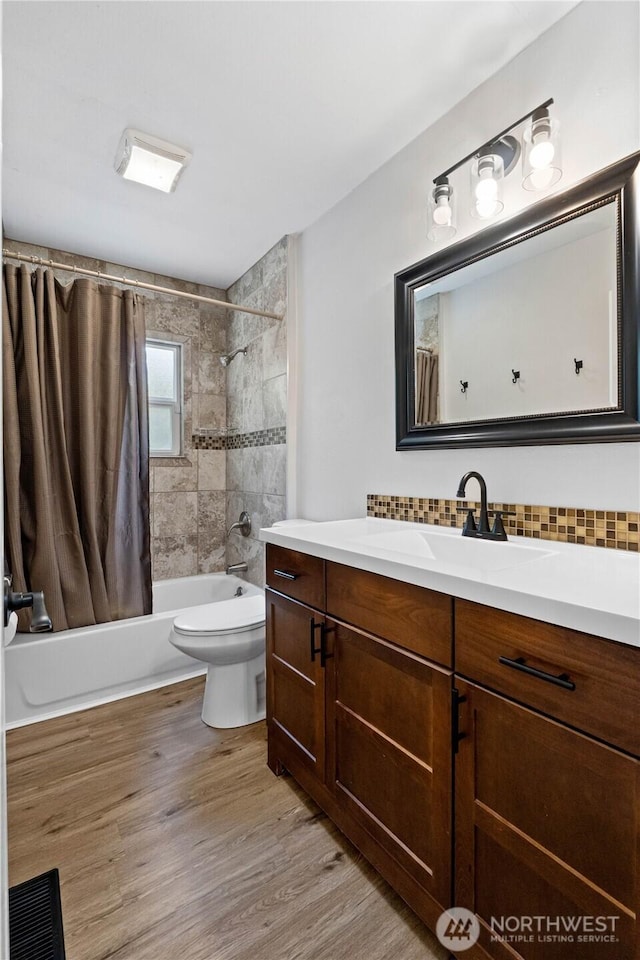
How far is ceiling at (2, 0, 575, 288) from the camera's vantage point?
1.30m

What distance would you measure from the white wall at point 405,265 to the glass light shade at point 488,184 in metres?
0.05

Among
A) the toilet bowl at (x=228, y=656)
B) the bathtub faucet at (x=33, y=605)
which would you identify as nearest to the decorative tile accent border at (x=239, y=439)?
the toilet bowl at (x=228, y=656)

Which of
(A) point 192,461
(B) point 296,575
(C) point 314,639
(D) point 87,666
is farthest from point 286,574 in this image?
(A) point 192,461

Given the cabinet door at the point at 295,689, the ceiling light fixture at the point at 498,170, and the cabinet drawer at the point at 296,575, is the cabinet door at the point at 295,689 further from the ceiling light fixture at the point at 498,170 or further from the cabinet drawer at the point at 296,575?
the ceiling light fixture at the point at 498,170

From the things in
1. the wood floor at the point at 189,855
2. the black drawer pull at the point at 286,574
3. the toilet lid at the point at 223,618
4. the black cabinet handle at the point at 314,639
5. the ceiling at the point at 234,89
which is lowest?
the wood floor at the point at 189,855

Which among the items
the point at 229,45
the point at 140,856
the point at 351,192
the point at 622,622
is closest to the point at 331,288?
the point at 351,192

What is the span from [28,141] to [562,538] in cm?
239

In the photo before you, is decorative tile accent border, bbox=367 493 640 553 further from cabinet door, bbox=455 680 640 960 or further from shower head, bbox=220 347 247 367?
shower head, bbox=220 347 247 367

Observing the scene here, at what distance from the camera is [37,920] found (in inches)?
45.9

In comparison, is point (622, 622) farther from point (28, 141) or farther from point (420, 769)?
point (28, 141)

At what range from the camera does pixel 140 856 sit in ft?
4.45

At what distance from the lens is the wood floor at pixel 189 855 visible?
112cm
